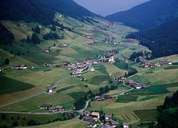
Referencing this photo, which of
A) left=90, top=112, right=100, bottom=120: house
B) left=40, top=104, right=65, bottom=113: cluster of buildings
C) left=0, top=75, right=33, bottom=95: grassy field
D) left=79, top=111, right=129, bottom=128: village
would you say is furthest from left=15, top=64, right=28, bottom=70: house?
left=90, top=112, right=100, bottom=120: house

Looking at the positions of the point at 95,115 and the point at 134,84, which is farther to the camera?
the point at 134,84

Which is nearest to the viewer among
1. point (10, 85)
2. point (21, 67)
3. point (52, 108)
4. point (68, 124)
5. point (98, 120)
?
point (68, 124)

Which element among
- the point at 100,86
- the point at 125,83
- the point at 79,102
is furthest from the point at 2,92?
the point at 125,83

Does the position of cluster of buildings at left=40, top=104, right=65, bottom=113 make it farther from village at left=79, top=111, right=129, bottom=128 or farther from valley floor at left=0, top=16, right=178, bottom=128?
village at left=79, top=111, right=129, bottom=128

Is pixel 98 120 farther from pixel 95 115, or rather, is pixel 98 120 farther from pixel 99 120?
pixel 95 115

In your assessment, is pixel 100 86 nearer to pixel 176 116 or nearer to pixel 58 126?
pixel 58 126

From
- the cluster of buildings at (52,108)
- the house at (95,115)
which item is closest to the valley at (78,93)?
the cluster of buildings at (52,108)

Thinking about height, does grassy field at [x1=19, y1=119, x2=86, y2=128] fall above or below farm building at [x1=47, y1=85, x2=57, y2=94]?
below

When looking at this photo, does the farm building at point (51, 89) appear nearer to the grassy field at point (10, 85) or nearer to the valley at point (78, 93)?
the valley at point (78, 93)

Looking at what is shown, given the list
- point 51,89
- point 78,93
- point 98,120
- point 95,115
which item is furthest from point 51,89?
point 98,120

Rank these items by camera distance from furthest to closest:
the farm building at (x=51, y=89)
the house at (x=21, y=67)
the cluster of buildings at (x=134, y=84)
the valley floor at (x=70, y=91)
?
Answer: the house at (x=21, y=67), the cluster of buildings at (x=134, y=84), the farm building at (x=51, y=89), the valley floor at (x=70, y=91)
